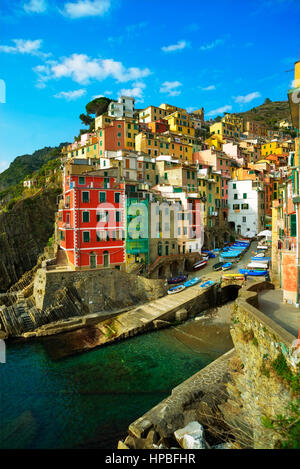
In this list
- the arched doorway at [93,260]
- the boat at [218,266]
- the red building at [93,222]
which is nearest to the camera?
the red building at [93,222]

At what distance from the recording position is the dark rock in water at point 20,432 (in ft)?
43.1

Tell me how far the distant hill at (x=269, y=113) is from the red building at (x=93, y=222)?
412 feet

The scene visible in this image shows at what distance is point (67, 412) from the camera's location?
15.3 m

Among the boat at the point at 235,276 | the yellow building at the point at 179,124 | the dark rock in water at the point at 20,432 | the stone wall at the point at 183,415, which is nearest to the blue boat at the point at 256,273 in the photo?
the boat at the point at 235,276

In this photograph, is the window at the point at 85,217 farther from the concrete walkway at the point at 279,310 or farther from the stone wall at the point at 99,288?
the concrete walkway at the point at 279,310

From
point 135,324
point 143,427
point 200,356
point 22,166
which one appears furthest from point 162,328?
point 22,166

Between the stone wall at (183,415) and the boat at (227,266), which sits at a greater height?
the boat at (227,266)

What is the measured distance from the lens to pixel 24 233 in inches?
1973

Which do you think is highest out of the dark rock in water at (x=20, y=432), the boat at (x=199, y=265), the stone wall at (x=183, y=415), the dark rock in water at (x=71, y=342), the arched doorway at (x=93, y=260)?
the arched doorway at (x=93, y=260)

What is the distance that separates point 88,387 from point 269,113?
17920cm

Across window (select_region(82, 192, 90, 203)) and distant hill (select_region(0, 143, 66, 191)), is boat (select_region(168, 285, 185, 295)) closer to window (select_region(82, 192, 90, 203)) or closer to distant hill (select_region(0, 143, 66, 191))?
window (select_region(82, 192, 90, 203))

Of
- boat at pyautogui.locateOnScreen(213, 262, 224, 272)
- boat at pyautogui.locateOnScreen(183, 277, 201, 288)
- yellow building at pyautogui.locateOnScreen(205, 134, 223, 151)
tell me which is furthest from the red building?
yellow building at pyautogui.locateOnScreen(205, 134, 223, 151)

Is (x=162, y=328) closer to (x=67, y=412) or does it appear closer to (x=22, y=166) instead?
(x=67, y=412)

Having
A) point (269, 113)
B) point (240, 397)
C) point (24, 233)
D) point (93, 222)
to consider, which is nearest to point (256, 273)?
point (240, 397)
